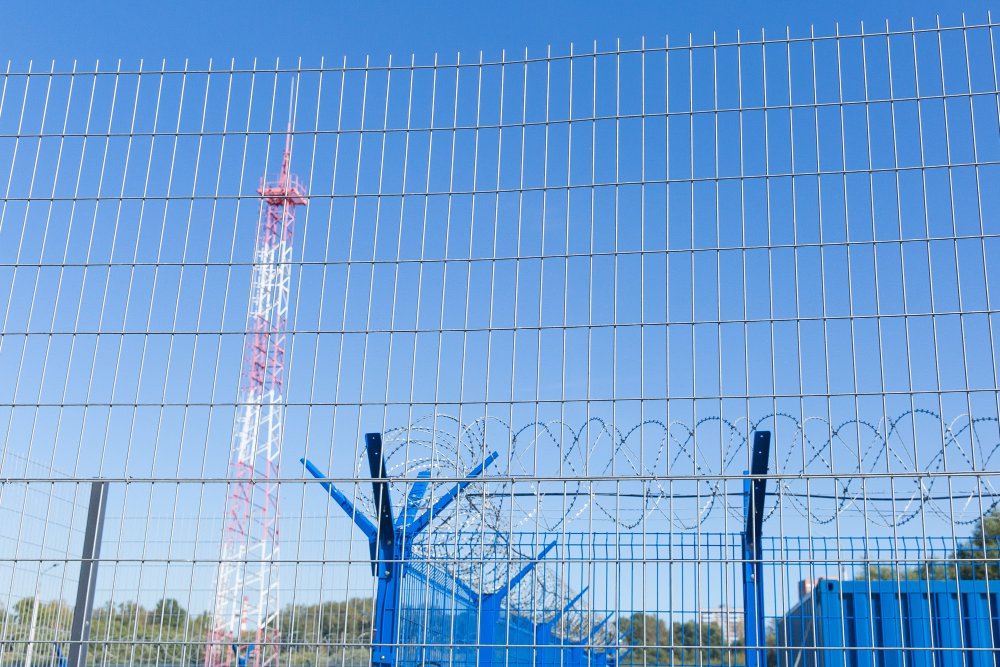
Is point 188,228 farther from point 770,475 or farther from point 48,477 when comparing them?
point 770,475

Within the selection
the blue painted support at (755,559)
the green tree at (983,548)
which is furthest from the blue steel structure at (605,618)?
the green tree at (983,548)

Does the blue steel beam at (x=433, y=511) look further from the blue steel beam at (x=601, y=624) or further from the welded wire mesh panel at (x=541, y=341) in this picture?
the blue steel beam at (x=601, y=624)

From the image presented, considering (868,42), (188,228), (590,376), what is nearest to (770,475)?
(590,376)

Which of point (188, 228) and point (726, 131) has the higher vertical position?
point (726, 131)

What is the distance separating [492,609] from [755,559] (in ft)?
8.16

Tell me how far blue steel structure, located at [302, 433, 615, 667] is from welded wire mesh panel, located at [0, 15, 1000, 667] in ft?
0.13

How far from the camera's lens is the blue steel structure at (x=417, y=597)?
8547 millimetres

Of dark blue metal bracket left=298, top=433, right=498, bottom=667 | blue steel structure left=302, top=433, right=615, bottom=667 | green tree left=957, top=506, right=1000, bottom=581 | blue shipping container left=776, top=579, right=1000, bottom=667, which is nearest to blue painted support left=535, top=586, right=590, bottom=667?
blue steel structure left=302, top=433, right=615, bottom=667

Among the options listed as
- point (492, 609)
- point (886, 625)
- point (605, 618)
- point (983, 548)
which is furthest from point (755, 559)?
point (492, 609)

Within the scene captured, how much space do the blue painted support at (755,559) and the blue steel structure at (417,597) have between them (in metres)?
1.28

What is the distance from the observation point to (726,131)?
33.0ft

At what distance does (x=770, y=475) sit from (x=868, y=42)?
4.84m

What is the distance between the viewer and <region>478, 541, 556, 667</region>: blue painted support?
851 centimetres

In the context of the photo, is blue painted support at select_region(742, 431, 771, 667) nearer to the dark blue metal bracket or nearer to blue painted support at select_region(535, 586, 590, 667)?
blue painted support at select_region(535, 586, 590, 667)
